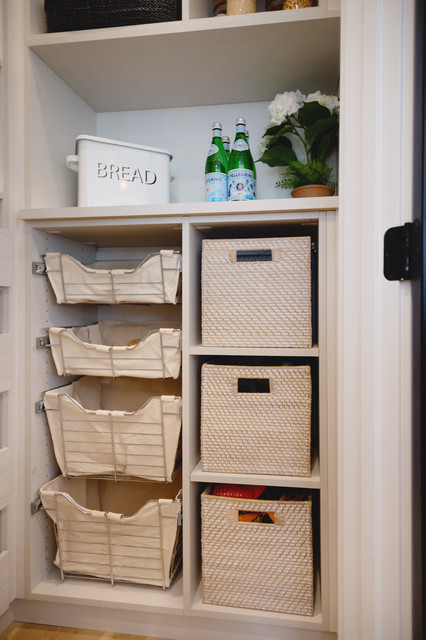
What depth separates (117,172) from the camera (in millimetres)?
1297

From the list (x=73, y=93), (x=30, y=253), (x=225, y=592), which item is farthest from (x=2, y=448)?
(x=73, y=93)

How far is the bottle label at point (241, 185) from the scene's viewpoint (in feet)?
4.09

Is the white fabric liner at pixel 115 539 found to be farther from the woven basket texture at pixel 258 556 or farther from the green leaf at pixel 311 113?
the green leaf at pixel 311 113

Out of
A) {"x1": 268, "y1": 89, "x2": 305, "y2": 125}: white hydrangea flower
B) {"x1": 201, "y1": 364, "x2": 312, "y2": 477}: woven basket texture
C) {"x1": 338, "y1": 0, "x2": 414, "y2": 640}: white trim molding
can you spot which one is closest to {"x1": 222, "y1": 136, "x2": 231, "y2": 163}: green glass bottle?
{"x1": 268, "y1": 89, "x2": 305, "y2": 125}: white hydrangea flower

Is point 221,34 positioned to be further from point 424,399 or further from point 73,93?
point 424,399

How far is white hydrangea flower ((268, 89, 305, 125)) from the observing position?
1322mm

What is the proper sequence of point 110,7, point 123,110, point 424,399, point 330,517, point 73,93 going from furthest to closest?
1. point 123,110
2. point 73,93
3. point 110,7
4. point 330,517
5. point 424,399

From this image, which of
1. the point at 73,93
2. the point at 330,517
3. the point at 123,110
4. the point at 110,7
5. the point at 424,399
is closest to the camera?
the point at 424,399

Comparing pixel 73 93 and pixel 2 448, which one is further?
pixel 73 93

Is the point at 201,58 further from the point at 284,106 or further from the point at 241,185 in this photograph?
the point at 241,185

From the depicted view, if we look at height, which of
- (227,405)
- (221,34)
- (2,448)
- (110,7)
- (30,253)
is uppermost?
(110,7)

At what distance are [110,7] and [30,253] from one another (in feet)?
2.42

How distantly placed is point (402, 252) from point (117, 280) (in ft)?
2.61

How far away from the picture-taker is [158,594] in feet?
4.08
